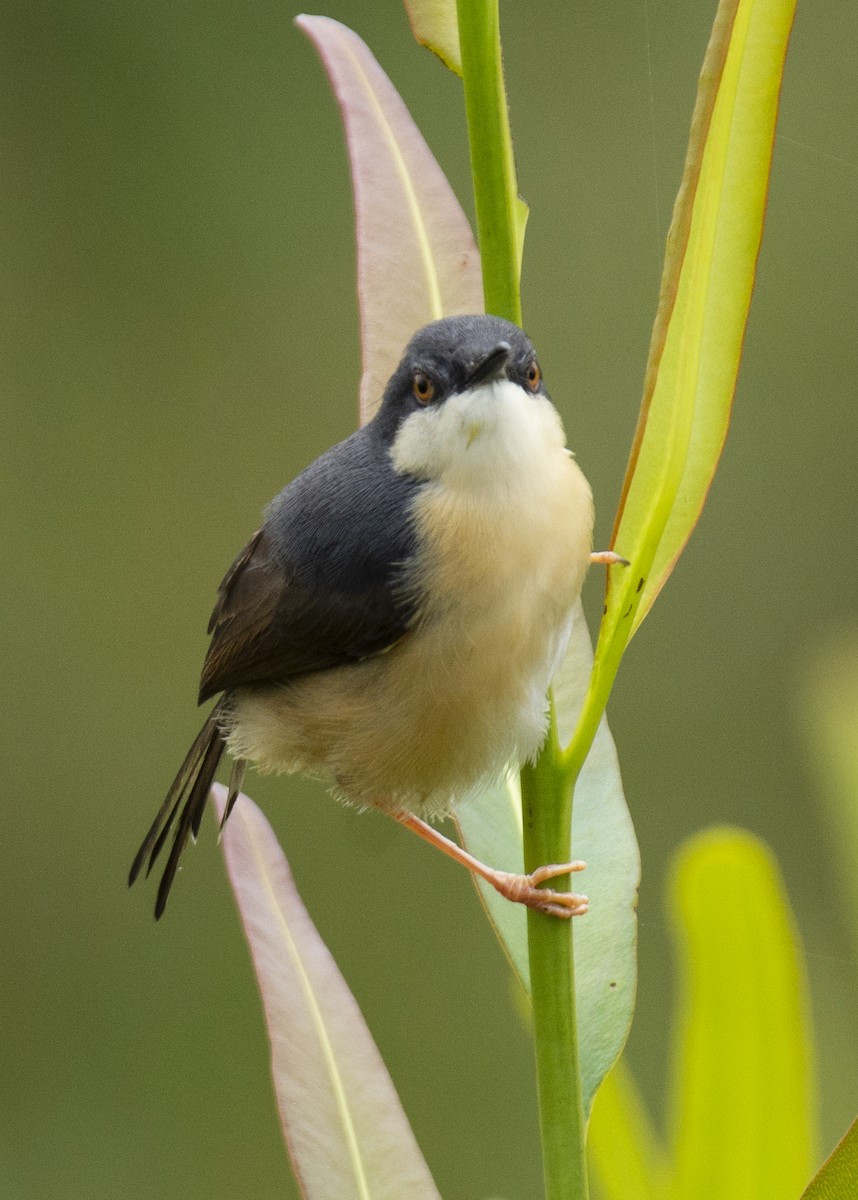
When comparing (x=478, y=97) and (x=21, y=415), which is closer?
(x=478, y=97)

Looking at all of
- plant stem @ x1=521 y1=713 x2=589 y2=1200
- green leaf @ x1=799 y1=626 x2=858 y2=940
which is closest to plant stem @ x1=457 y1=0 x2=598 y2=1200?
plant stem @ x1=521 y1=713 x2=589 y2=1200

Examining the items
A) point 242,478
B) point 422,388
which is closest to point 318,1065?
point 422,388

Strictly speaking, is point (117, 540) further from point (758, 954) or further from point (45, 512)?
point (758, 954)

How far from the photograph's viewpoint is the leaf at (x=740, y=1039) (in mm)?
670

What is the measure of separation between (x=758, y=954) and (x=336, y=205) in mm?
2493

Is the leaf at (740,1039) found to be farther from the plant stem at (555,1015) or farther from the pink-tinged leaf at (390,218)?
the pink-tinged leaf at (390,218)

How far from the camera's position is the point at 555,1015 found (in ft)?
2.16

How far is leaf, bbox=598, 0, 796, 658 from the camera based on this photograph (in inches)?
25.1

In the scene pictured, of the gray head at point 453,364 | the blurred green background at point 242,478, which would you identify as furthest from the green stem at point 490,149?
the blurred green background at point 242,478

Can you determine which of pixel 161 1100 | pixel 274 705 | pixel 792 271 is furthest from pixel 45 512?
pixel 274 705

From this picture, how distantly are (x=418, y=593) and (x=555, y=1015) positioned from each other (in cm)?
44

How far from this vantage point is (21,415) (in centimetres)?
289

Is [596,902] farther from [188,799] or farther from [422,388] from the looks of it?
[188,799]

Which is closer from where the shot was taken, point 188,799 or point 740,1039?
point 740,1039
